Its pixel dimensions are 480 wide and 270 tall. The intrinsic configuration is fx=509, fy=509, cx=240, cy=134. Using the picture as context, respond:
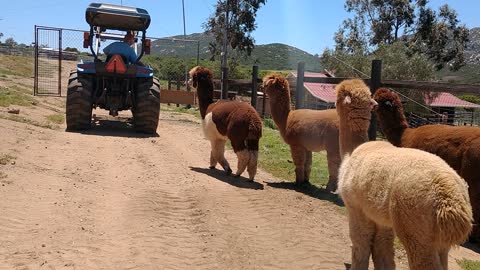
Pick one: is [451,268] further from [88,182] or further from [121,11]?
[121,11]

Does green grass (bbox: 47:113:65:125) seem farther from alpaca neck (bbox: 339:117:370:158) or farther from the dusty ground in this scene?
alpaca neck (bbox: 339:117:370:158)

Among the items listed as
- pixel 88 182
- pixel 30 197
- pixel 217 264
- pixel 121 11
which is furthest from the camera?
pixel 121 11

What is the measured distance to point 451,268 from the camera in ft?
18.2

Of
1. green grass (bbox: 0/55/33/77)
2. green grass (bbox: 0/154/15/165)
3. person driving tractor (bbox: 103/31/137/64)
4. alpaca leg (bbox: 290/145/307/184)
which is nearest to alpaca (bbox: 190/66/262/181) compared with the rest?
alpaca leg (bbox: 290/145/307/184)

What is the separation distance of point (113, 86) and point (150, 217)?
846 cm

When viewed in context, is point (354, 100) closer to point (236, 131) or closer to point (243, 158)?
point (236, 131)

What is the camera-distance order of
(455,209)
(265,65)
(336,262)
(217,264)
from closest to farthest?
(455,209) → (217,264) → (336,262) → (265,65)

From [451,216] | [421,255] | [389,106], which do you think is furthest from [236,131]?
[451,216]

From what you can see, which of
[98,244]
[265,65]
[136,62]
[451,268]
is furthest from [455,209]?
[265,65]

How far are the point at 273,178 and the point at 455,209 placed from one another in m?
6.42

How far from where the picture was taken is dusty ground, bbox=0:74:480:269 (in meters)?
4.96

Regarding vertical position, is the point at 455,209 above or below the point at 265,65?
below

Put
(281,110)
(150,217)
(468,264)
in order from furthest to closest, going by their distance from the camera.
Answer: (281,110) → (150,217) → (468,264)

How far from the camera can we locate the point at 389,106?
748 centimetres
